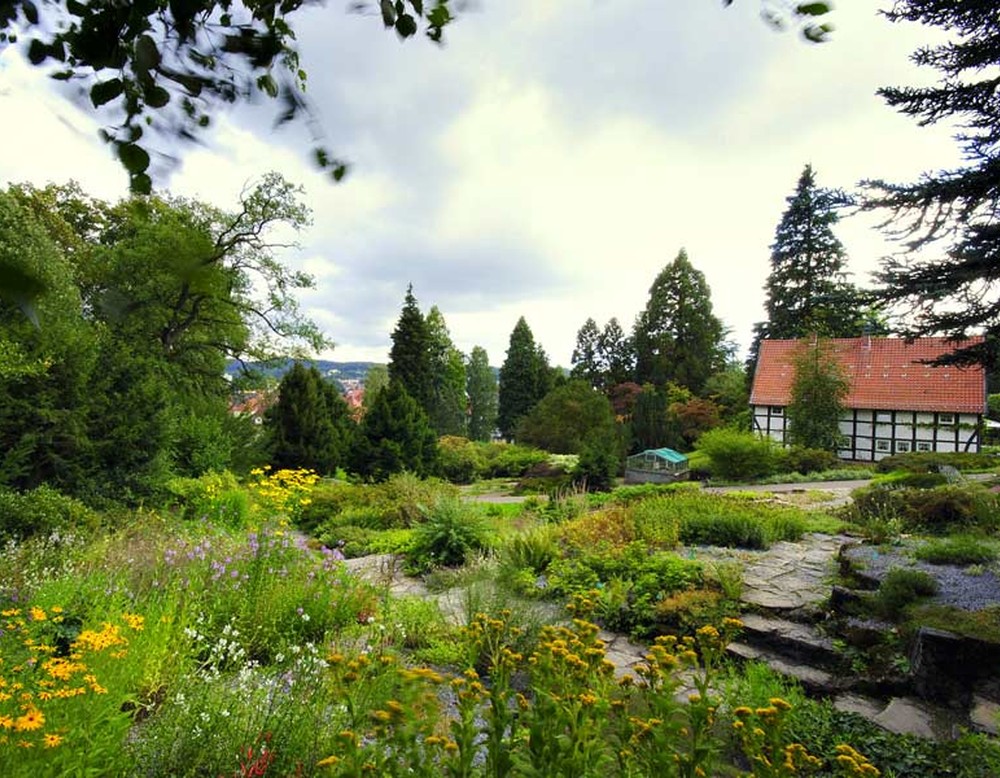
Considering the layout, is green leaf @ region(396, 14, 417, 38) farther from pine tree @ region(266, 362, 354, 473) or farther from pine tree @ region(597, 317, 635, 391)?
pine tree @ region(597, 317, 635, 391)

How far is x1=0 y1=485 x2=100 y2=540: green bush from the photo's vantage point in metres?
5.43

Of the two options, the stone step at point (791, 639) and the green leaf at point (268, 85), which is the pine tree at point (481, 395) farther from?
the green leaf at point (268, 85)

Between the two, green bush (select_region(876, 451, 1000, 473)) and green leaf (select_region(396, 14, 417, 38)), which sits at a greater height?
green leaf (select_region(396, 14, 417, 38))

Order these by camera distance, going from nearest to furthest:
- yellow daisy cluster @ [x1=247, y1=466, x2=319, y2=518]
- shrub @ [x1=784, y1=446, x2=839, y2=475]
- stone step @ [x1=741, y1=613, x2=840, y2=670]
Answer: stone step @ [x1=741, y1=613, x2=840, y2=670] → yellow daisy cluster @ [x1=247, y1=466, x2=319, y2=518] → shrub @ [x1=784, y1=446, x2=839, y2=475]

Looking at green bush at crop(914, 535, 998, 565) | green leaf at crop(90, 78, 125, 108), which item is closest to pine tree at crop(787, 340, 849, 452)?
green bush at crop(914, 535, 998, 565)

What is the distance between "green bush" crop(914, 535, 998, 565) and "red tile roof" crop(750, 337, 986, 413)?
563 inches

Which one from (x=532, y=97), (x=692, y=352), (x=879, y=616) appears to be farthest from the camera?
(x=692, y=352)

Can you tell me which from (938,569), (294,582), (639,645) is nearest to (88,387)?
(294,582)

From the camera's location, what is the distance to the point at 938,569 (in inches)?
190

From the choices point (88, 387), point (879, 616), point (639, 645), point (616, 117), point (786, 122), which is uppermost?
point (616, 117)

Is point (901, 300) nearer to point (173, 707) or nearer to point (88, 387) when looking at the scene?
point (173, 707)

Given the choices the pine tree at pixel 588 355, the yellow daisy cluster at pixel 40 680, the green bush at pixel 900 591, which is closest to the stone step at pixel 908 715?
the green bush at pixel 900 591

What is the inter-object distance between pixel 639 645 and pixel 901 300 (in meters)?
3.42

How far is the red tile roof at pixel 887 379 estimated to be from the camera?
1797 cm
